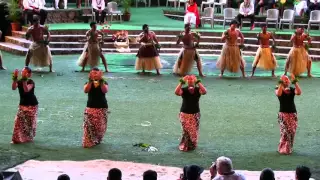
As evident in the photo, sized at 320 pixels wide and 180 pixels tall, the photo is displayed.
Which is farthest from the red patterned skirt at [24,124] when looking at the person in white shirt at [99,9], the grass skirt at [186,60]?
the person in white shirt at [99,9]

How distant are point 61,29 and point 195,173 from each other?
48.7 feet

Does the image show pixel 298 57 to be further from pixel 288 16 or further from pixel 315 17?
pixel 288 16

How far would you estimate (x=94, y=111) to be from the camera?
9.61 metres

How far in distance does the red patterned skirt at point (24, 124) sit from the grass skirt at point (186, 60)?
6.30m

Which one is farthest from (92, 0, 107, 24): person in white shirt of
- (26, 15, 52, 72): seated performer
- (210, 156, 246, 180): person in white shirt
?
(210, 156, 246, 180): person in white shirt


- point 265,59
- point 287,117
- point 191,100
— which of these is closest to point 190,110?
point 191,100

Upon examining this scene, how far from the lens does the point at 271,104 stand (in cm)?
1266

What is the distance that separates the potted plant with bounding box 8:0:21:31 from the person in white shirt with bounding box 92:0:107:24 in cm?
237

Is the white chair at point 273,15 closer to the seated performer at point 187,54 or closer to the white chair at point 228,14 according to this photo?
the white chair at point 228,14

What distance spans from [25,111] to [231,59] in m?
6.79

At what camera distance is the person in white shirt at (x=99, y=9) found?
2159 cm

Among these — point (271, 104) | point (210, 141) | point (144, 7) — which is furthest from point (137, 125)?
point (144, 7)

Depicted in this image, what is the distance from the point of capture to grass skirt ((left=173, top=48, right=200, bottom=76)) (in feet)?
50.9

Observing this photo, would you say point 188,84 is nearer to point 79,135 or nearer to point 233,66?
point 79,135
